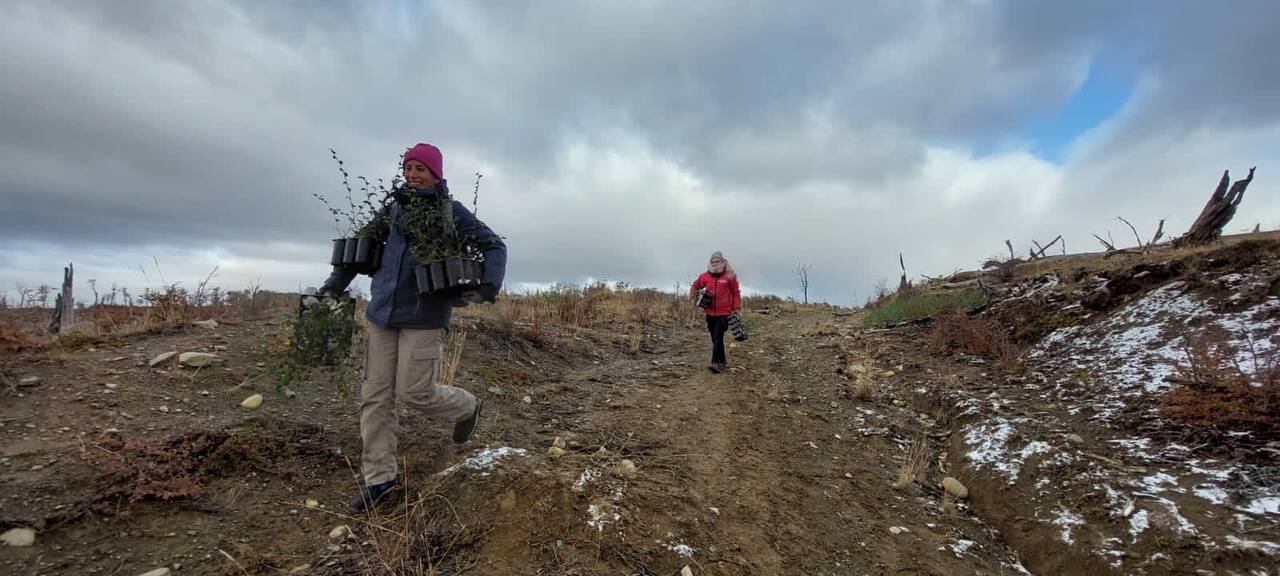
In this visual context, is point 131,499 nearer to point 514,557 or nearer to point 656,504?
point 514,557

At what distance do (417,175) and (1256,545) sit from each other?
15.4ft

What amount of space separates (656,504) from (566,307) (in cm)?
804

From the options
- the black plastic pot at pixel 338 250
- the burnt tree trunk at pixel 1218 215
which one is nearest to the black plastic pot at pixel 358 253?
the black plastic pot at pixel 338 250

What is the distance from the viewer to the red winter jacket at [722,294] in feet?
26.5

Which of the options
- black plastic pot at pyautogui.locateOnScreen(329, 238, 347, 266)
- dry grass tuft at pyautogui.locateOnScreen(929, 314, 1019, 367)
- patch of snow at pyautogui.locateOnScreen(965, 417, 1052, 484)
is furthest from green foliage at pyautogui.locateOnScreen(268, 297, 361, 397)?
dry grass tuft at pyautogui.locateOnScreen(929, 314, 1019, 367)

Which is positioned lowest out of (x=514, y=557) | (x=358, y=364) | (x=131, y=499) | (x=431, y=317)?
(x=514, y=557)

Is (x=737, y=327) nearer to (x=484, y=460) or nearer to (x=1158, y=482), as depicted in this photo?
(x=1158, y=482)

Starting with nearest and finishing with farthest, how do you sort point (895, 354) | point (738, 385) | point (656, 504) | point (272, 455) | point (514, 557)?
point (514, 557), point (656, 504), point (272, 455), point (738, 385), point (895, 354)

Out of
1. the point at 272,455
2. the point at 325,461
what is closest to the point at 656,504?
the point at 325,461

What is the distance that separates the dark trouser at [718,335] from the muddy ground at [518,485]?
179 cm

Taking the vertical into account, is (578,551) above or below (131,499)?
below

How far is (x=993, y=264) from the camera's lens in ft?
38.0

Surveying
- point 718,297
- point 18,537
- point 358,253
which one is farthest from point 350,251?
point 718,297

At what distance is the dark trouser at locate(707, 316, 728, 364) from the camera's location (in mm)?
7723
